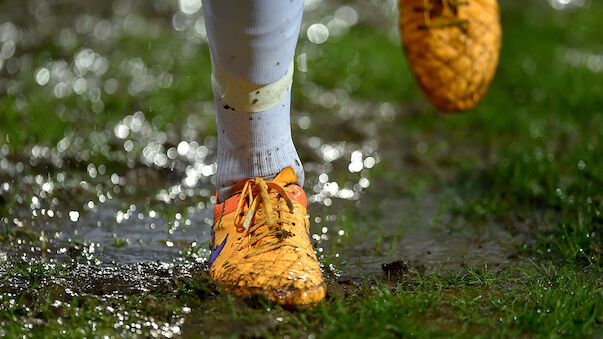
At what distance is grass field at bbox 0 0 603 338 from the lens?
1.81 m

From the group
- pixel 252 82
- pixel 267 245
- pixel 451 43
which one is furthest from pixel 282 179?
pixel 451 43

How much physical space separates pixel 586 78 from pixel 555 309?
8.08ft

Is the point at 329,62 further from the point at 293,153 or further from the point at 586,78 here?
the point at 293,153

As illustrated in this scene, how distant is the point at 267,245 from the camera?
6.39 feet

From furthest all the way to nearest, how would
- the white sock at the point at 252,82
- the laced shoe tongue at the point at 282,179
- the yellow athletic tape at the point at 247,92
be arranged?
the laced shoe tongue at the point at 282,179 → the yellow athletic tape at the point at 247,92 → the white sock at the point at 252,82

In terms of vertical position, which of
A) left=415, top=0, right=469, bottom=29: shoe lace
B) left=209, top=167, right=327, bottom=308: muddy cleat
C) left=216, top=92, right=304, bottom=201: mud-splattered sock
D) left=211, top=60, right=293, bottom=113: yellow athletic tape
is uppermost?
left=415, top=0, right=469, bottom=29: shoe lace

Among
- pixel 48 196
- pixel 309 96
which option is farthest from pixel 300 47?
pixel 48 196

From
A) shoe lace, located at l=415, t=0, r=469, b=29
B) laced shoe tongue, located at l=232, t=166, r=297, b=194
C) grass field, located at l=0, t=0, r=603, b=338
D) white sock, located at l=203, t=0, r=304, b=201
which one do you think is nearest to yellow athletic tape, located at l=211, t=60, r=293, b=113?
white sock, located at l=203, t=0, r=304, b=201

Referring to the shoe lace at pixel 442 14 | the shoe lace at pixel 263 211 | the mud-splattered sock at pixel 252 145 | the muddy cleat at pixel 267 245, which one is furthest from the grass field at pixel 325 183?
the shoe lace at pixel 442 14

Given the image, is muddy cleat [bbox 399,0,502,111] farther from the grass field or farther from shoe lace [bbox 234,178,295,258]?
shoe lace [bbox 234,178,295,258]

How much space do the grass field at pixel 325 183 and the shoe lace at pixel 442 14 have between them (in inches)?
30.2

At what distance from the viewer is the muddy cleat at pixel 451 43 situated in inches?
96.0

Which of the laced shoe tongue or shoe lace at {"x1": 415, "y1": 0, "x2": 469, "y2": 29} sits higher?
shoe lace at {"x1": 415, "y1": 0, "x2": 469, "y2": 29}

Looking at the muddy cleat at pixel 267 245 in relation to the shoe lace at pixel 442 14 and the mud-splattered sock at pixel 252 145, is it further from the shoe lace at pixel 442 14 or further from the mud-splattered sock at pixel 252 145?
the shoe lace at pixel 442 14
